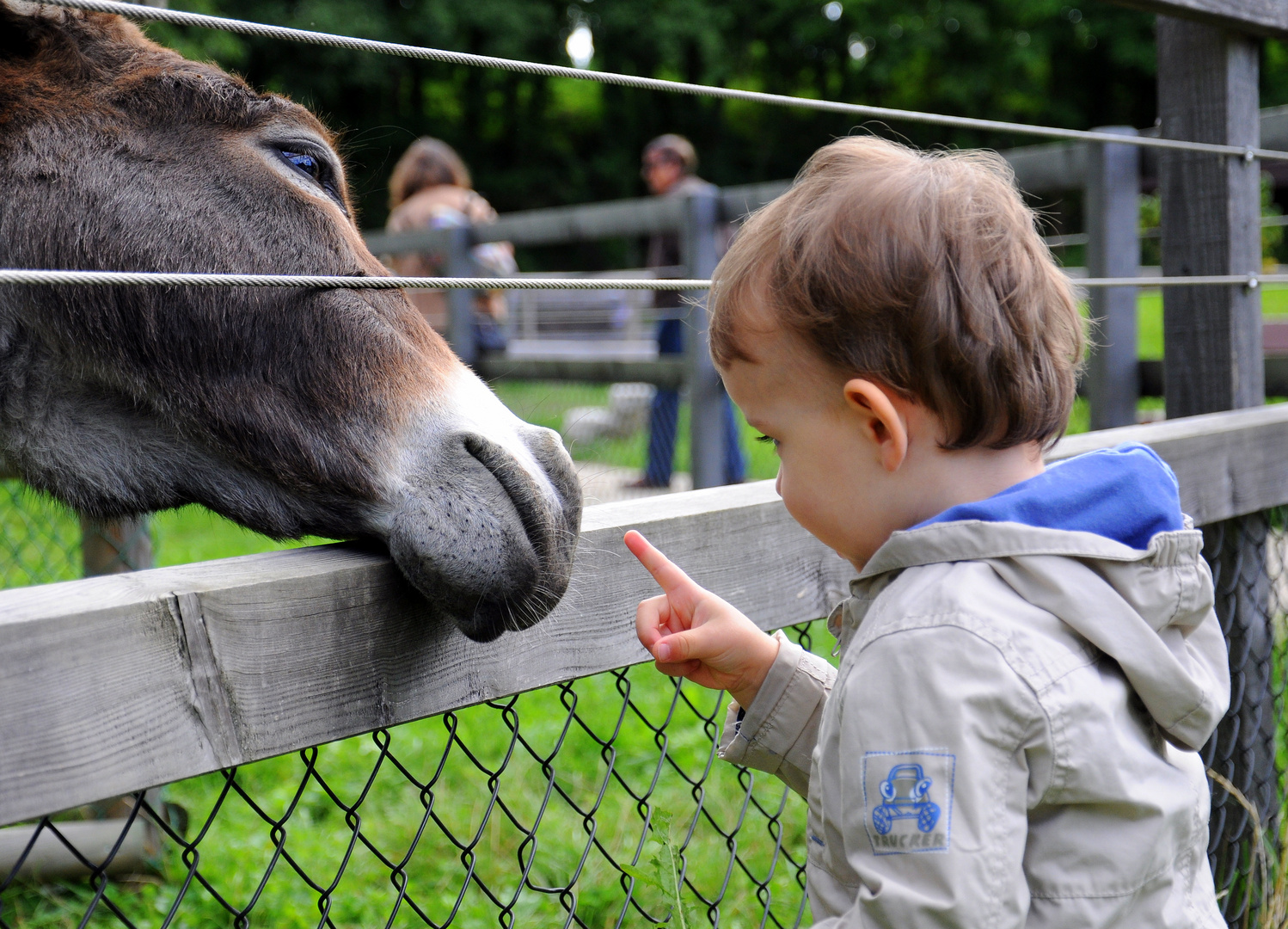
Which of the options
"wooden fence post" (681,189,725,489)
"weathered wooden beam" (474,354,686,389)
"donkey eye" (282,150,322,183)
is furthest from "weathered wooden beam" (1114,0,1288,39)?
"weathered wooden beam" (474,354,686,389)

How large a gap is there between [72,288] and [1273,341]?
282 inches

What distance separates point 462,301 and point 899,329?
6.69m

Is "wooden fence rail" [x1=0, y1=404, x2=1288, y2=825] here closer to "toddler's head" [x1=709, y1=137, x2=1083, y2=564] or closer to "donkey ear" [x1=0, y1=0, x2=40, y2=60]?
"toddler's head" [x1=709, y1=137, x2=1083, y2=564]

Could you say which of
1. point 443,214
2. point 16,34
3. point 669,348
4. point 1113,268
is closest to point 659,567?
point 16,34

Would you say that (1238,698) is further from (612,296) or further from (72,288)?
(612,296)

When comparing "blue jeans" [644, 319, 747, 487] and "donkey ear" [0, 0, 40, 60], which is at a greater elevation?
"donkey ear" [0, 0, 40, 60]

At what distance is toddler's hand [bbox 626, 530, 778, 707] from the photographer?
1155 mm

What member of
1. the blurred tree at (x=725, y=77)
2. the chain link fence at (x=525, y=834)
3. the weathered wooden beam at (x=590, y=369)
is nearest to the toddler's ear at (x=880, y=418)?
the chain link fence at (x=525, y=834)

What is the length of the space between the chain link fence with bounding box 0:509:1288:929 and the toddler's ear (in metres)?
0.82

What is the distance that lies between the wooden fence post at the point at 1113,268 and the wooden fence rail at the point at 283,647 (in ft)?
6.16

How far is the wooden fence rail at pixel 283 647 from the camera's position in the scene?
0.88m

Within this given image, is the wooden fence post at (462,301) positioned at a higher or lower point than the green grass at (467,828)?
higher

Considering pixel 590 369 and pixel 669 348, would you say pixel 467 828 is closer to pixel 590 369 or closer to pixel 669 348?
pixel 590 369

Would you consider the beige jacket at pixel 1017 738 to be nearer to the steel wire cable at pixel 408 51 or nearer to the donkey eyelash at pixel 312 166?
the steel wire cable at pixel 408 51
